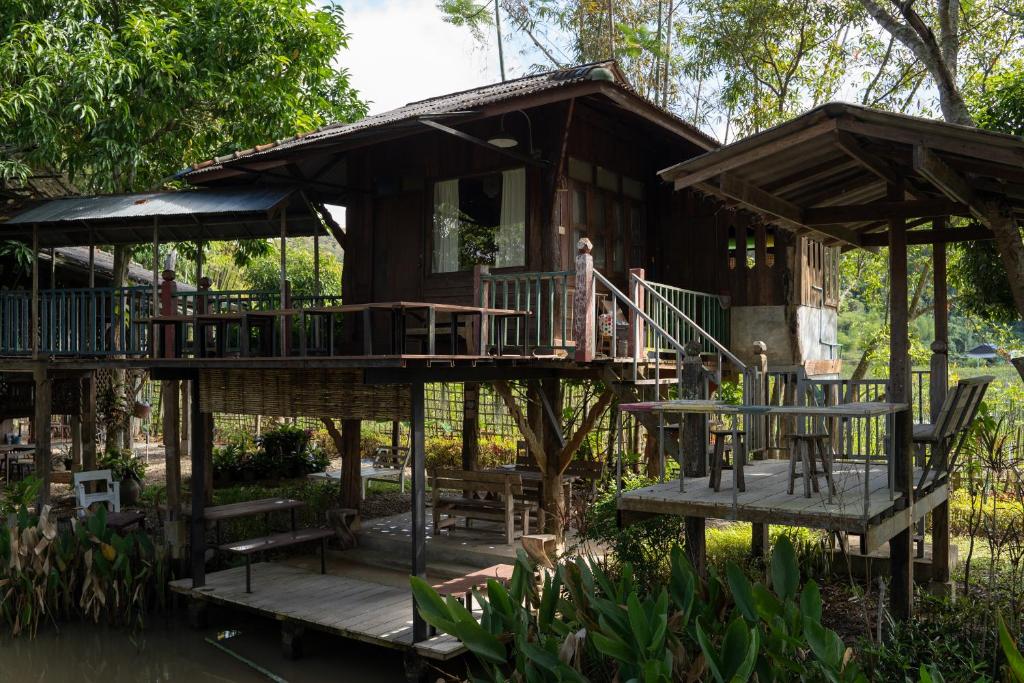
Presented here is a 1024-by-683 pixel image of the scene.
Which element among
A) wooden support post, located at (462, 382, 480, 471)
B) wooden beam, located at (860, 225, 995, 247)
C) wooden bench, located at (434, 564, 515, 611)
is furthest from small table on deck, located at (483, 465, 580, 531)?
wooden beam, located at (860, 225, 995, 247)

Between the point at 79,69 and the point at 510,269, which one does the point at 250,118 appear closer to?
the point at 79,69

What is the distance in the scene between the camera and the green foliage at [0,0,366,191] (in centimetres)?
1373

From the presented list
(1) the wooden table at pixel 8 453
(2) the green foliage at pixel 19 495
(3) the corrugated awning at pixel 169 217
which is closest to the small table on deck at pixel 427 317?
(3) the corrugated awning at pixel 169 217

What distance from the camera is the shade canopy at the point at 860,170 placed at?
609 centimetres

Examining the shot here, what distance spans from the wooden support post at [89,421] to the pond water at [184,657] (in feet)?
16.1

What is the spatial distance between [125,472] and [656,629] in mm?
12089

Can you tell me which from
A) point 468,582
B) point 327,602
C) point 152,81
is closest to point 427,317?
point 468,582

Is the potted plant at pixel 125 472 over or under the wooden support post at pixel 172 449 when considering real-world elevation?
under

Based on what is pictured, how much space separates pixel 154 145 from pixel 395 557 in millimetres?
9490

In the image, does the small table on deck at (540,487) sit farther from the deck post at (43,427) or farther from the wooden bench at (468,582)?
the deck post at (43,427)

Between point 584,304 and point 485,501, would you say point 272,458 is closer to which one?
point 485,501

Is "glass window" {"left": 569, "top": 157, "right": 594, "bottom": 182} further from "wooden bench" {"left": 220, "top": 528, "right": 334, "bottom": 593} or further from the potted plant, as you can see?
the potted plant

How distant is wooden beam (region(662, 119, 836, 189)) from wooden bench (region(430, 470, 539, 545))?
485 cm

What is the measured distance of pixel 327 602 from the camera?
9.46 m
